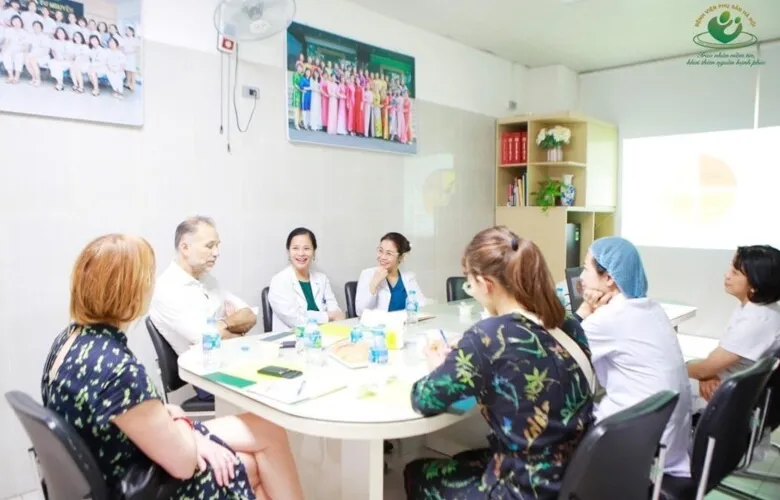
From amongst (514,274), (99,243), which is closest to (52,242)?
(99,243)

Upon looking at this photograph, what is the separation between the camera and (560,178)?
210 inches

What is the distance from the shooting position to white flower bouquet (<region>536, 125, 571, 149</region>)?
16.6 feet

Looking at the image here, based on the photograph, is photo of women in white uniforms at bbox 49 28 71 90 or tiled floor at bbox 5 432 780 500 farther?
photo of women in white uniforms at bbox 49 28 71 90

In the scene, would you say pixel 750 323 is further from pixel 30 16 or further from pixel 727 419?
pixel 30 16

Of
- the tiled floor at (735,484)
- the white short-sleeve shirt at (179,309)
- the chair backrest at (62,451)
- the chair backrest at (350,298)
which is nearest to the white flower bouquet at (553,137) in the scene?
the chair backrest at (350,298)

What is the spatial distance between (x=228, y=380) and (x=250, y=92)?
2.12m

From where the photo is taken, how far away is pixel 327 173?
3879 mm

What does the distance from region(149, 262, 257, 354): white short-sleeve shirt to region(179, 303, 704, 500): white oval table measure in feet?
1.05

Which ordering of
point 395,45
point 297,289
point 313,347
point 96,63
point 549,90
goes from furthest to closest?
1. point 549,90
2. point 395,45
3. point 297,289
4. point 96,63
5. point 313,347

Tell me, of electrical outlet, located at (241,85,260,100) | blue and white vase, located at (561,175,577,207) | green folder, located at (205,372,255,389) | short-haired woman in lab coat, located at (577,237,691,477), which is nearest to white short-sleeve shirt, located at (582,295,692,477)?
short-haired woman in lab coat, located at (577,237,691,477)

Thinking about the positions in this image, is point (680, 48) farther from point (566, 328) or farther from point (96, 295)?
point (96, 295)

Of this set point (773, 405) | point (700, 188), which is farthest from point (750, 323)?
point (700, 188)

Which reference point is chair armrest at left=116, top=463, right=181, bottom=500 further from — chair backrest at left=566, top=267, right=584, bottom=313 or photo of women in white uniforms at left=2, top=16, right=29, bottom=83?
chair backrest at left=566, top=267, right=584, bottom=313

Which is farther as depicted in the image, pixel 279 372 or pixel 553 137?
pixel 553 137
